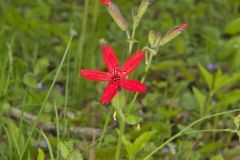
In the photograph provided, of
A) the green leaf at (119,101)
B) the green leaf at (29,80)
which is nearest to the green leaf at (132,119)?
the green leaf at (119,101)

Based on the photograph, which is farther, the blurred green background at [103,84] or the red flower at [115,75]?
the blurred green background at [103,84]

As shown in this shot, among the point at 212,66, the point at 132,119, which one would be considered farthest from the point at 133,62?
the point at 212,66

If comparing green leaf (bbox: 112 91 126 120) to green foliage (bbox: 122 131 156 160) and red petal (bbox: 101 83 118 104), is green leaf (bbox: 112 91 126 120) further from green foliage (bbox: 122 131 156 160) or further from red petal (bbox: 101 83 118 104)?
green foliage (bbox: 122 131 156 160)

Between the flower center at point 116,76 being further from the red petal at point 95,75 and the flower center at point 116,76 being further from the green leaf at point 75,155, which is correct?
the green leaf at point 75,155

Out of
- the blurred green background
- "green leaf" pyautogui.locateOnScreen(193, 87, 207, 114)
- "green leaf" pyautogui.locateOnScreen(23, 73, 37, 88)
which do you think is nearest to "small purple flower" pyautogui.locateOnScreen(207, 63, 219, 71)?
the blurred green background

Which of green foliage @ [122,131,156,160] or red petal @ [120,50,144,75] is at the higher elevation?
red petal @ [120,50,144,75]

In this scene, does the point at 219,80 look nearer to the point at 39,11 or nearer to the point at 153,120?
the point at 153,120

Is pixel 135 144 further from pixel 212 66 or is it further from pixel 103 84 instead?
pixel 212 66
